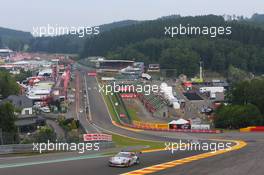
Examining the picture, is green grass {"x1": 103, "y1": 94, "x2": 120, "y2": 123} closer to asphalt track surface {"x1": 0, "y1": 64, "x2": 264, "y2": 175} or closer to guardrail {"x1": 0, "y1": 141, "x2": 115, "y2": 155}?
guardrail {"x1": 0, "y1": 141, "x2": 115, "y2": 155}

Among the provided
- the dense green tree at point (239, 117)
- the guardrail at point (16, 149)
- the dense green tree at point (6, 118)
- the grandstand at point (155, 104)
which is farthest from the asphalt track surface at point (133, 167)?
the grandstand at point (155, 104)

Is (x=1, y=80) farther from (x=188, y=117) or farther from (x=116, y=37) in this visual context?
(x=116, y=37)

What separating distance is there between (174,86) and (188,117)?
98.7ft

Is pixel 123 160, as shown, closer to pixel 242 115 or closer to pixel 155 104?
pixel 242 115

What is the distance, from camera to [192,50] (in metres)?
146

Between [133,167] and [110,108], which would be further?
[110,108]

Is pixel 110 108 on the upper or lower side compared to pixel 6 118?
lower

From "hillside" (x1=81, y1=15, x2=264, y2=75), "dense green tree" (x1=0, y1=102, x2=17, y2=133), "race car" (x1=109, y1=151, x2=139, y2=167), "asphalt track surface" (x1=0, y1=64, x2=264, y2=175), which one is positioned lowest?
"asphalt track surface" (x1=0, y1=64, x2=264, y2=175)

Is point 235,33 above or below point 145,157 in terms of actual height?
above

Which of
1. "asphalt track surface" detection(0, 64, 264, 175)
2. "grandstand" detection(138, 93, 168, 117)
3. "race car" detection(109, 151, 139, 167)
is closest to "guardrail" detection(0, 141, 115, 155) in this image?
"asphalt track surface" detection(0, 64, 264, 175)

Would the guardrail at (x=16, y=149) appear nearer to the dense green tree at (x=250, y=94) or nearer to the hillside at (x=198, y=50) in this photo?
the dense green tree at (x=250, y=94)

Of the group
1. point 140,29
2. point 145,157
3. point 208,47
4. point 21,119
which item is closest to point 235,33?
point 208,47

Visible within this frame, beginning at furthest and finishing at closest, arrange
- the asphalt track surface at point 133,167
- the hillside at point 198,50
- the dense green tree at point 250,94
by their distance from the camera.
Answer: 1. the hillside at point 198,50
2. the dense green tree at point 250,94
3. the asphalt track surface at point 133,167

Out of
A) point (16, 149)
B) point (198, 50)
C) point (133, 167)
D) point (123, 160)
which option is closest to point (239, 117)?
point (16, 149)
